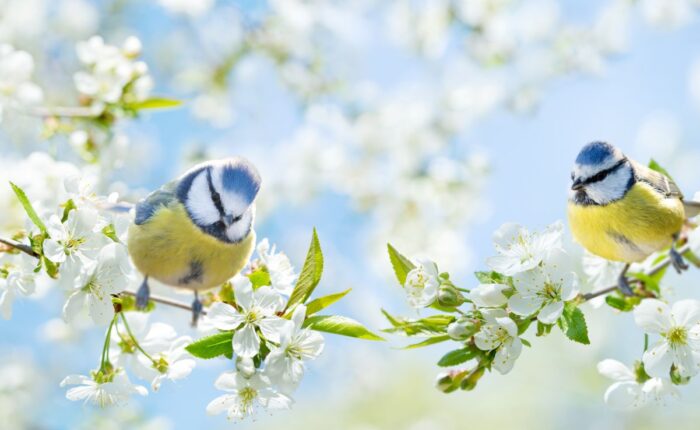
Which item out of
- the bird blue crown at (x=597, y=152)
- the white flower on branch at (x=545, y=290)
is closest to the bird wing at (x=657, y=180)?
the bird blue crown at (x=597, y=152)

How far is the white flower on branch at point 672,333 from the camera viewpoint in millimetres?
1257

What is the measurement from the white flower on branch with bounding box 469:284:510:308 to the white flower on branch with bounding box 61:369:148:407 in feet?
2.13

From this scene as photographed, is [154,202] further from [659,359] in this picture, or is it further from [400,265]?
[659,359]

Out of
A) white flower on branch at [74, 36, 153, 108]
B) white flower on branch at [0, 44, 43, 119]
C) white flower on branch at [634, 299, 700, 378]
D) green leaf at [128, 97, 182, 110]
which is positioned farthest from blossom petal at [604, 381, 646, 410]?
white flower on branch at [0, 44, 43, 119]

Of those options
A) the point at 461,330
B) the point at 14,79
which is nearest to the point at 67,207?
the point at 461,330

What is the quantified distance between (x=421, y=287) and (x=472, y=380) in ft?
0.61

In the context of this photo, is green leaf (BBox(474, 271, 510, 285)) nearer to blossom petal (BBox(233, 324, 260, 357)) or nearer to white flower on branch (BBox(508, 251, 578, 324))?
white flower on branch (BBox(508, 251, 578, 324))

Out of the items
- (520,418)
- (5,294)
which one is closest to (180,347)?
(5,294)

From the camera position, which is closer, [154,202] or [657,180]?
[154,202]

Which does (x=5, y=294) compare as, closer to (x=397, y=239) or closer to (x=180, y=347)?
(x=180, y=347)

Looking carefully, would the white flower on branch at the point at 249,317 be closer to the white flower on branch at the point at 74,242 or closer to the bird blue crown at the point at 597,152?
the white flower on branch at the point at 74,242

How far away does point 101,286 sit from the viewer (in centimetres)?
126

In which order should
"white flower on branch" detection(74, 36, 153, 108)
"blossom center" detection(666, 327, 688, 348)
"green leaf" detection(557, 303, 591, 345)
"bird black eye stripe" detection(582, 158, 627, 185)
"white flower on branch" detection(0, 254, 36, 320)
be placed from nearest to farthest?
"green leaf" detection(557, 303, 591, 345), "blossom center" detection(666, 327, 688, 348), "white flower on branch" detection(0, 254, 36, 320), "bird black eye stripe" detection(582, 158, 627, 185), "white flower on branch" detection(74, 36, 153, 108)

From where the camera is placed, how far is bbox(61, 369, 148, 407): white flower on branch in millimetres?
1339
